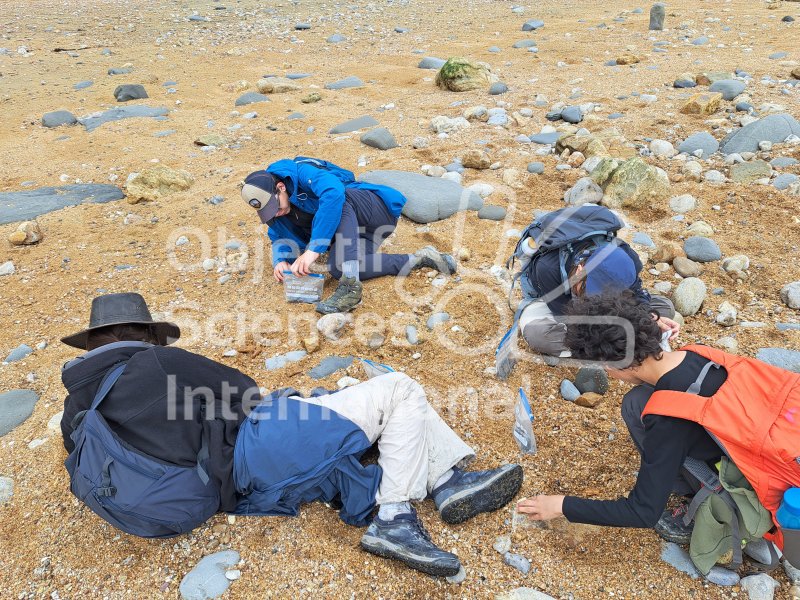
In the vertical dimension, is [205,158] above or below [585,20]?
below

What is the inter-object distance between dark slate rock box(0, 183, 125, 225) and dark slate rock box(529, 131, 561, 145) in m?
4.77

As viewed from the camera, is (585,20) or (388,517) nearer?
(388,517)

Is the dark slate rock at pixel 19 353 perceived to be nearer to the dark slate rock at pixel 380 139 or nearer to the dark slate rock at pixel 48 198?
the dark slate rock at pixel 48 198

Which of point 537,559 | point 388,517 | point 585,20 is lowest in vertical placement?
point 537,559

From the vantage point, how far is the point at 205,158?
7.18 m

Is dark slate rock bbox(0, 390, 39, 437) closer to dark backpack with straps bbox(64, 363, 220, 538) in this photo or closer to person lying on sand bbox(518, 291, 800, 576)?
dark backpack with straps bbox(64, 363, 220, 538)

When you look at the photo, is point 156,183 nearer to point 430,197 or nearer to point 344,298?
point 430,197

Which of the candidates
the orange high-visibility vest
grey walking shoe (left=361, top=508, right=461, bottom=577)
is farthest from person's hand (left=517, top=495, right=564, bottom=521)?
the orange high-visibility vest

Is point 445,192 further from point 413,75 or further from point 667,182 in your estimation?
point 413,75

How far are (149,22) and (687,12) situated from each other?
13.5 m

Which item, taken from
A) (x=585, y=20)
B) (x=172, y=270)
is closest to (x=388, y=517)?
(x=172, y=270)

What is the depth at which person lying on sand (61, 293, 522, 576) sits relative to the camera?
90.1 inches

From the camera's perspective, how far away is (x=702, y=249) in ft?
14.9


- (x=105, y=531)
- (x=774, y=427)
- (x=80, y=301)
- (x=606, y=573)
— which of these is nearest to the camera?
(x=774, y=427)
